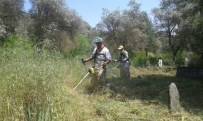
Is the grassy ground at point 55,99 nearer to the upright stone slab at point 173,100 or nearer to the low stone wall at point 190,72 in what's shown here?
the upright stone slab at point 173,100

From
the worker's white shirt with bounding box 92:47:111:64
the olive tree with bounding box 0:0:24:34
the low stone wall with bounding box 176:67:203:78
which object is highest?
the olive tree with bounding box 0:0:24:34

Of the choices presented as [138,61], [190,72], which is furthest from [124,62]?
[138,61]

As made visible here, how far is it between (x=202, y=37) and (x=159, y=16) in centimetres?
1989

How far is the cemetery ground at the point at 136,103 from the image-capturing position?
7.89 metres

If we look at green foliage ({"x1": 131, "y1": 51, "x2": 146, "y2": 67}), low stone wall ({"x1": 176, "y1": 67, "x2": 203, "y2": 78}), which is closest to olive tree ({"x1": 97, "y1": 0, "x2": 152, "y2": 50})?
green foliage ({"x1": 131, "y1": 51, "x2": 146, "y2": 67})

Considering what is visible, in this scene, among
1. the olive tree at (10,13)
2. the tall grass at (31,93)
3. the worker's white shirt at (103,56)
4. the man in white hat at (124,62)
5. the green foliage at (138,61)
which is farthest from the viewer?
the green foliage at (138,61)

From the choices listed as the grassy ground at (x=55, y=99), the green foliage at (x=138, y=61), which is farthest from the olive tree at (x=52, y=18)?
the grassy ground at (x=55, y=99)

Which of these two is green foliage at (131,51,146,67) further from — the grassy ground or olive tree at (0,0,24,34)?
the grassy ground

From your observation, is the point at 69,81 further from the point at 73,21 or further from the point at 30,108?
the point at 73,21

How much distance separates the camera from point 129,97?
1059cm

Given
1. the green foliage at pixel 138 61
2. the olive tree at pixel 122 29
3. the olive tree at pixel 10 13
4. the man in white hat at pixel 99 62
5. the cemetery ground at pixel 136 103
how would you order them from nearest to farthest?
the cemetery ground at pixel 136 103
the man in white hat at pixel 99 62
the olive tree at pixel 10 13
the green foliage at pixel 138 61
the olive tree at pixel 122 29

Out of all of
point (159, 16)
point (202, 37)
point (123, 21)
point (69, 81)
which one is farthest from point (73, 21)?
point (69, 81)

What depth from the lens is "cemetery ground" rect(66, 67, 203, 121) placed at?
7.89 m

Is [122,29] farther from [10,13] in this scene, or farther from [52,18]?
[10,13]
